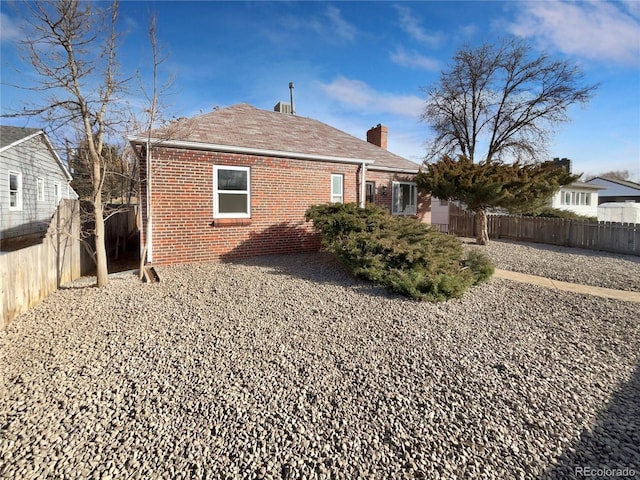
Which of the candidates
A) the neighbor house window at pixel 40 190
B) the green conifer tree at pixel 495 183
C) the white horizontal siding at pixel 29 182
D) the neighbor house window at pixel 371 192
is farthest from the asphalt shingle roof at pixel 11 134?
the green conifer tree at pixel 495 183

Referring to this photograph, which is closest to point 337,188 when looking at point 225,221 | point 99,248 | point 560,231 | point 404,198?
point 225,221

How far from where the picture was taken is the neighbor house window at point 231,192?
27.5 ft

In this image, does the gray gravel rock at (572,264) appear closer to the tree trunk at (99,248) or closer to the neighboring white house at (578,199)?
the tree trunk at (99,248)

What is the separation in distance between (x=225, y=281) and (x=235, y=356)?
314cm

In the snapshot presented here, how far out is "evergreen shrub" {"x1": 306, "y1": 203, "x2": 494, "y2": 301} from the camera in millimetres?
5648

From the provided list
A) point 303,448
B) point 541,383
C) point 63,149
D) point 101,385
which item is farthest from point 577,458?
point 63,149

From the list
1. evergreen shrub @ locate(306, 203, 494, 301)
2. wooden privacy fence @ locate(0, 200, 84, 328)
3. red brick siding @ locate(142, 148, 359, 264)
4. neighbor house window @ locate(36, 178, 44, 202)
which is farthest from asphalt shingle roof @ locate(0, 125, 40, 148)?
evergreen shrub @ locate(306, 203, 494, 301)

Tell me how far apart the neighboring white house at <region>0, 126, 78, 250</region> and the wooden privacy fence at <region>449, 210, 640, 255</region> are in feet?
60.7

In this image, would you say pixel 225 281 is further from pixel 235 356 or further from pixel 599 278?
pixel 599 278

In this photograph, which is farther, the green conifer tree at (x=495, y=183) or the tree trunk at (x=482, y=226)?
the tree trunk at (x=482, y=226)

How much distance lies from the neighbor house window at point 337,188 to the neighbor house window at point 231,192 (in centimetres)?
297

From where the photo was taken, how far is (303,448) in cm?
222

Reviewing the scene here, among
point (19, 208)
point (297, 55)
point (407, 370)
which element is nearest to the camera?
point (407, 370)

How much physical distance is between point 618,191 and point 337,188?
42.2 m
